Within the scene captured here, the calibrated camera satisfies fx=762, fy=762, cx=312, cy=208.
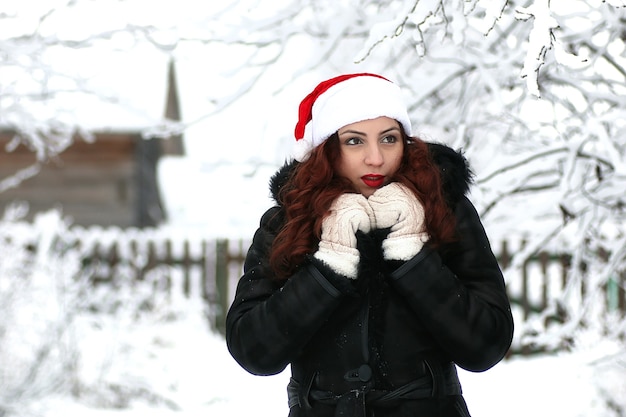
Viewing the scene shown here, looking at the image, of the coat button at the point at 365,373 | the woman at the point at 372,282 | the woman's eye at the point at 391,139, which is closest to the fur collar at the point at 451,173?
the woman at the point at 372,282

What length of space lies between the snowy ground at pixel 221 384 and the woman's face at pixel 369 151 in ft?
11.6

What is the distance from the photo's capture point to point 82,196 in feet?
48.3

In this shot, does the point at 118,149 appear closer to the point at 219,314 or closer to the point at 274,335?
the point at 219,314

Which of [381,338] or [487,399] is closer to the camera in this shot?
[381,338]

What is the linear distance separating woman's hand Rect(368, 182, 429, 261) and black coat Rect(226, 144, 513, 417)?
0.10 feet

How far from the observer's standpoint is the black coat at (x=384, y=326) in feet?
5.98

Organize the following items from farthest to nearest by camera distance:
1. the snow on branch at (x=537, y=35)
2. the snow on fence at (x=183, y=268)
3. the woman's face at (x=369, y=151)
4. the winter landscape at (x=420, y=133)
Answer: the snow on fence at (x=183, y=268)
the winter landscape at (x=420, y=133)
the woman's face at (x=369, y=151)
the snow on branch at (x=537, y=35)

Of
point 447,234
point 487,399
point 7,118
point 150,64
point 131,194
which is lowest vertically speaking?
point 487,399

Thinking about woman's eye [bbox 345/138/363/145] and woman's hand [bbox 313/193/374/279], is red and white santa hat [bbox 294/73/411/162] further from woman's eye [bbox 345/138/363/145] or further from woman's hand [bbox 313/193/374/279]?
woman's hand [bbox 313/193/374/279]

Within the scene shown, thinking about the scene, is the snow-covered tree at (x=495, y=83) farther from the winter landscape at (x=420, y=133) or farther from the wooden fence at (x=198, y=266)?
the wooden fence at (x=198, y=266)

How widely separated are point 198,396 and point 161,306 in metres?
1.64

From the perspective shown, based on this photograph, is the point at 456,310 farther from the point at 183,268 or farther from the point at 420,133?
the point at 183,268

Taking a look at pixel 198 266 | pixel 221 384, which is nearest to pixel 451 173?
pixel 221 384

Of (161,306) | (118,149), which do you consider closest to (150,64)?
(118,149)
